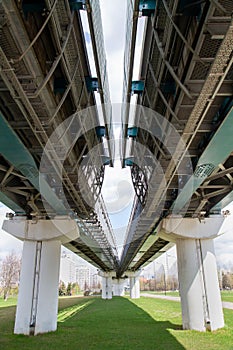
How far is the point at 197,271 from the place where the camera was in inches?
511

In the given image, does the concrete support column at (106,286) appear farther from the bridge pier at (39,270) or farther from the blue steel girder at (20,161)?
the blue steel girder at (20,161)

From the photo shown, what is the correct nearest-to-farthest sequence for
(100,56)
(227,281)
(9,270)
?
(100,56), (9,270), (227,281)

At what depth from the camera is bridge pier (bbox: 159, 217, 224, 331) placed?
12273 millimetres

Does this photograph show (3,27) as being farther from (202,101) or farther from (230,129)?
(230,129)

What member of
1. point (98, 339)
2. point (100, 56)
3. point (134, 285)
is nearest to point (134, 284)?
point (134, 285)

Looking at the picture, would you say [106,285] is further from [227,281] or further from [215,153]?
[227,281]

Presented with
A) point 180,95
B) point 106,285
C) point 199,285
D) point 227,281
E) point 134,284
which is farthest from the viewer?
point 227,281

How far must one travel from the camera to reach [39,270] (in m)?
13.3

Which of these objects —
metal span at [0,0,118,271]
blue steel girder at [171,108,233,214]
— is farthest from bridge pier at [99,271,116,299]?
blue steel girder at [171,108,233,214]

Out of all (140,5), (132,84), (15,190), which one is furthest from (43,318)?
(140,5)

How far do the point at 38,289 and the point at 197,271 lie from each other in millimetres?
6952

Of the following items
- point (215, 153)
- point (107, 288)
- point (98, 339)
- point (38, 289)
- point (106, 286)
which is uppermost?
point (215, 153)

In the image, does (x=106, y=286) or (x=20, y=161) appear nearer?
(x=20, y=161)

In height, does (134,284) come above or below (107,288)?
above
